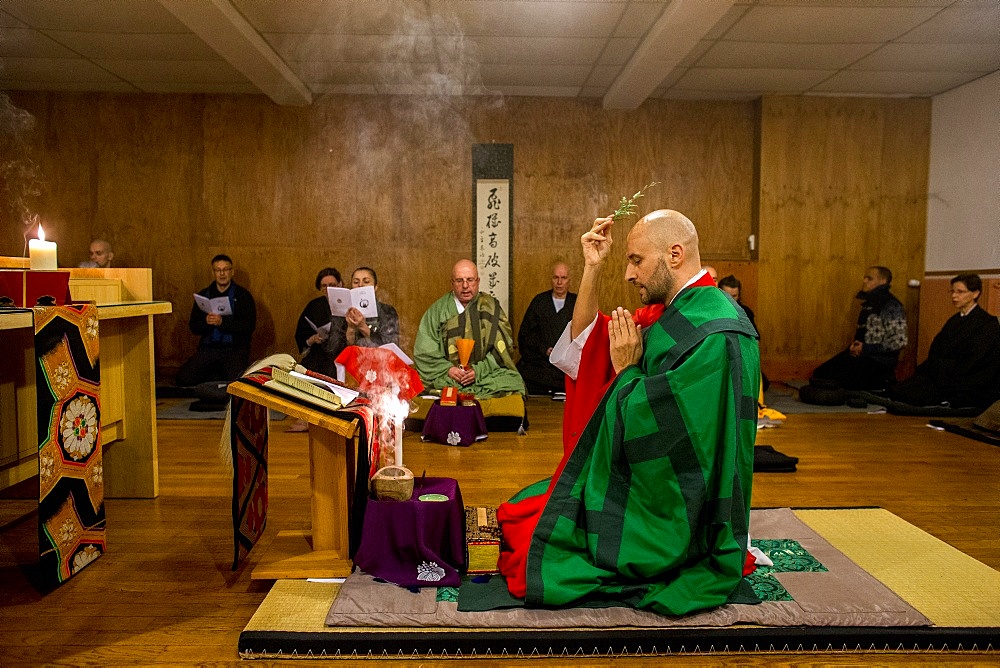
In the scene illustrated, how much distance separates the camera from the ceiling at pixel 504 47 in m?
5.44

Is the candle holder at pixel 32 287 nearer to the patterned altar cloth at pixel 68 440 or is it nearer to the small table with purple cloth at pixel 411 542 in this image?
the patterned altar cloth at pixel 68 440

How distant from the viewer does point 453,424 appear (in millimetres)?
5297

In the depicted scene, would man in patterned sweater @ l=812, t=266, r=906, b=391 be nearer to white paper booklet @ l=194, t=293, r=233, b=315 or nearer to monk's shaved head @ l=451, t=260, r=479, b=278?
monk's shaved head @ l=451, t=260, r=479, b=278

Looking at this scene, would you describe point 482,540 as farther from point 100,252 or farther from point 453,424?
point 100,252

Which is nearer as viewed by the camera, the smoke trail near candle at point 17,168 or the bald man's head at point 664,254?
the bald man's head at point 664,254

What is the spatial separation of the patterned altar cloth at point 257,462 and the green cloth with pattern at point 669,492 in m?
0.70

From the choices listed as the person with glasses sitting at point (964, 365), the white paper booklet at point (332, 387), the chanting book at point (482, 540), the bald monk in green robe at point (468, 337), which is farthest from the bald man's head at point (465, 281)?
the person with glasses sitting at point (964, 365)

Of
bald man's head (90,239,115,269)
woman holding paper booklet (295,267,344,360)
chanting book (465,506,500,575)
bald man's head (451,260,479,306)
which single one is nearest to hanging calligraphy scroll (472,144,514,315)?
woman holding paper booklet (295,267,344,360)

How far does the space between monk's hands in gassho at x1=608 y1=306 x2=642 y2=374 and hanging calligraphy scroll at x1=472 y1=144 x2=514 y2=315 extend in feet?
17.6

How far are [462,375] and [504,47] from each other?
111 inches

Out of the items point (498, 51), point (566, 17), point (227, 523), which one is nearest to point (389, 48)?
point (498, 51)

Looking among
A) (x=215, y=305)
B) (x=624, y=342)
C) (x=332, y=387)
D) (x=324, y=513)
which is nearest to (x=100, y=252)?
(x=215, y=305)

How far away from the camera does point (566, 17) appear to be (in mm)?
5617

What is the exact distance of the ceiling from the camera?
5.44 m
